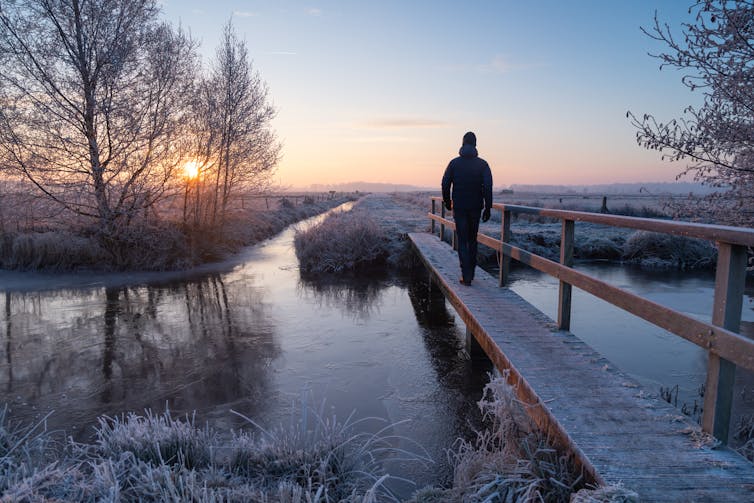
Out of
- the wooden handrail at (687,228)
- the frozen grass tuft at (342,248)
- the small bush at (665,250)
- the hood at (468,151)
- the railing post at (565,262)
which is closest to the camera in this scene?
the wooden handrail at (687,228)

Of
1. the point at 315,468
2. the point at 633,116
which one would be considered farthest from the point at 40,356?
the point at 633,116

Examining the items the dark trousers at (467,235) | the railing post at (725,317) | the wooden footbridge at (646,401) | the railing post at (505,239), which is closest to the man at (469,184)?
the dark trousers at (467,235)

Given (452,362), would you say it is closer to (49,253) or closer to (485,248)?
(485,248)

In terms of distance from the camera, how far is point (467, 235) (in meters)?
6.91

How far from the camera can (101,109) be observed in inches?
514

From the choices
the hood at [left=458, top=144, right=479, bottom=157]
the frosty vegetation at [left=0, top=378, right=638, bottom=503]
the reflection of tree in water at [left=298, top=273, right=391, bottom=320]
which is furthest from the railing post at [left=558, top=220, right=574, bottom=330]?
the reflection of tree in water at [left=298, top=273, right=391, bottom=320]

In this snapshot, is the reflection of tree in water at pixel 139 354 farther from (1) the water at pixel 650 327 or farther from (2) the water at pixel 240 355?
(1) the water at pixel 650 327

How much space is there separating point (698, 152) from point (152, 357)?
7457 millimetres

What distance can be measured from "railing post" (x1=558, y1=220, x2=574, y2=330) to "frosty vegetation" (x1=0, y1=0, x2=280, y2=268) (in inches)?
475

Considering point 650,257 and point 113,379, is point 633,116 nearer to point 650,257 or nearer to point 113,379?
point 113,379

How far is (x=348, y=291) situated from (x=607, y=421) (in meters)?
8.60

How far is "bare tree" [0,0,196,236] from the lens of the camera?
1245 centimetres

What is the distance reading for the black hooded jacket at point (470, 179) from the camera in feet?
21.4

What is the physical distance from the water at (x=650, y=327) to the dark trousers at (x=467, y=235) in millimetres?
2326
